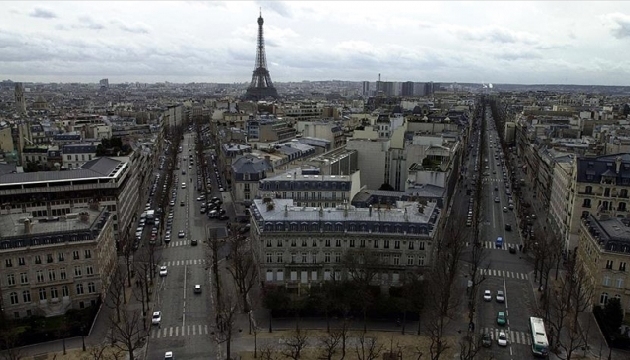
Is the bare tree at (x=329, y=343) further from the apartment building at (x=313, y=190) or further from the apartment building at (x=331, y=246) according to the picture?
the apartment building at (x=313, y=190)

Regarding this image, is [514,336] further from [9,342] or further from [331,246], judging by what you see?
[9,342]

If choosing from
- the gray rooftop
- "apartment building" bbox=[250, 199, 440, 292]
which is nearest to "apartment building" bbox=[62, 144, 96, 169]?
the gray rooftop

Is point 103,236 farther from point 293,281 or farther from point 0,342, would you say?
point 293,281

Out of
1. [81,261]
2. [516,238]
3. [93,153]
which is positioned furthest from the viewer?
[93,153]

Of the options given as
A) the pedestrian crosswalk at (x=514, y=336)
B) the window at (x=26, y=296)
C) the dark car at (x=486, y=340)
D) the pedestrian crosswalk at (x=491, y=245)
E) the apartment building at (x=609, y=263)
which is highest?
the apartment building at (x=609, y=263)

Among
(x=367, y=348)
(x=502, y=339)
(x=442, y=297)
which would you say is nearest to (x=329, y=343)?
(x=367, y=348)

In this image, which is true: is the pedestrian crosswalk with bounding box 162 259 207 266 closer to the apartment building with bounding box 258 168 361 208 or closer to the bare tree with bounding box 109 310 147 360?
the apartment building with bounding box 258 168 361 208

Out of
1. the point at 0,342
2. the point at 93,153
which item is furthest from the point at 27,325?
the point at 93,153

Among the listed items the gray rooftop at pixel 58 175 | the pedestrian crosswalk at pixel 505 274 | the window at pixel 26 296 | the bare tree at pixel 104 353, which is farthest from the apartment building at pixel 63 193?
the pedestrian crosswalk at pixel 505 274
